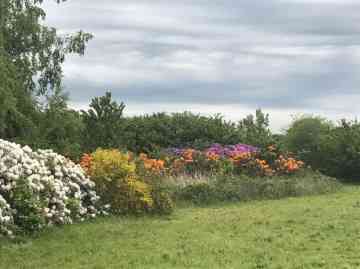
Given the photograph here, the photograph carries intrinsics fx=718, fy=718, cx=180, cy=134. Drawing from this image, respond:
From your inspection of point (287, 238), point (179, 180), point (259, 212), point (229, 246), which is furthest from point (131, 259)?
point (179, 180)

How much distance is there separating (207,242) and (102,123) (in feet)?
29.8

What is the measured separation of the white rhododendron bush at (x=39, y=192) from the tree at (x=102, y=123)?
5.32 metres

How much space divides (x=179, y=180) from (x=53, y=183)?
4682 mm

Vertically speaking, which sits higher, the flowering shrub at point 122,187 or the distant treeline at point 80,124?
the distant treeline at point 80,124

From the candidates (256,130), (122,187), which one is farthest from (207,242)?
(256,130)

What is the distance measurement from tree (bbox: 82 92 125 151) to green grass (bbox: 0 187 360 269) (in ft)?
18.6

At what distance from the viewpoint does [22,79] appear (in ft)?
53.2

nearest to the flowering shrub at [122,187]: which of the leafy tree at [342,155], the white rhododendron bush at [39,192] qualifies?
the white rhododendron bush at [39,192]

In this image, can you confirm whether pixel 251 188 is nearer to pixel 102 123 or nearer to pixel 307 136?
pixel 102 123

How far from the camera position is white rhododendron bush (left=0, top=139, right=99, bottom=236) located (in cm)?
1047

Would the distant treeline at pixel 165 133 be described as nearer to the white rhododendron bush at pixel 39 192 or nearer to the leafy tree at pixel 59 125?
the leafy tree at pixel 59 125

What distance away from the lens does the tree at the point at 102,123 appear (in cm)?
1800

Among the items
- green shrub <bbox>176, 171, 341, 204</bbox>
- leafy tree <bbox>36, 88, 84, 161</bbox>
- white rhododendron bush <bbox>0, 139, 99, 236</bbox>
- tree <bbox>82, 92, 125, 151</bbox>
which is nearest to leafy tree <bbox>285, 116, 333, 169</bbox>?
green shrub <bbox>176, 171, 341, 204</bbox>

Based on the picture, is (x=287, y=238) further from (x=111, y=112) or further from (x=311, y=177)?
(x=111, y=112)
